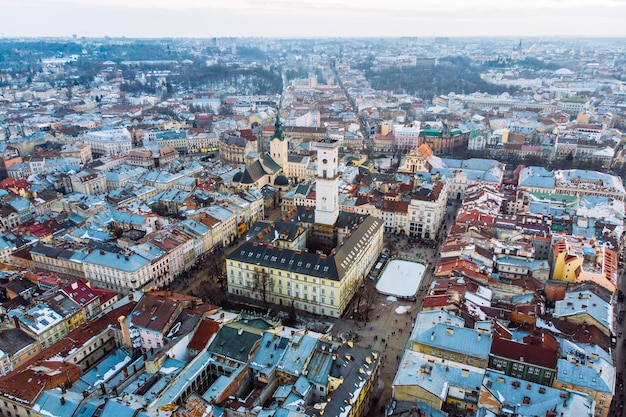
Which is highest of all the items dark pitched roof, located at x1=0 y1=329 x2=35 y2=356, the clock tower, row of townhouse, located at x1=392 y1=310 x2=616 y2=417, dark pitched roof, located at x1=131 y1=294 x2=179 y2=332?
the clock tower

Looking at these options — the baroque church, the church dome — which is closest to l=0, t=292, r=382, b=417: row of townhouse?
the baroque church

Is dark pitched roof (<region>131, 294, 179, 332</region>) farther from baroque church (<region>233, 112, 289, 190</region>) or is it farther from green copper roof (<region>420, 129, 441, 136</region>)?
green copper roof (<region>420, 129, 441, 136</region>)

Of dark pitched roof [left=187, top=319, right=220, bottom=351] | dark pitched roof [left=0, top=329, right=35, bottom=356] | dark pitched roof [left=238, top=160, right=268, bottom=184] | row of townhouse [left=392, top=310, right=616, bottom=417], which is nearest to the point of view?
row of townhouse [left=392, top=310, right=616, bottom=417]

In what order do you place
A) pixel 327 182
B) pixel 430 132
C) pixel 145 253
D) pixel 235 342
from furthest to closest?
pixel 430 132 → pixel 327 182 → pixel 145 253 → pixel 235 342

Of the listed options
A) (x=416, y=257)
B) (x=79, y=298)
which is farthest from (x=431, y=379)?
(x=79, y=298)

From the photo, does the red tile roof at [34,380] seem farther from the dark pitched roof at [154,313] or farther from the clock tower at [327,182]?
the clock tower at [327,182]

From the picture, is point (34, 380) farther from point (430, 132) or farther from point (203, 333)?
point (430, 132)

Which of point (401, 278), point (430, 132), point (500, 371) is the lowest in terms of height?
point (401, 278)

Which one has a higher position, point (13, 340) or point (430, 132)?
point (430, 132)

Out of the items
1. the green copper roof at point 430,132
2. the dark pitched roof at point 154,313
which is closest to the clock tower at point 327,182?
the dark pitched roof at point 154,313

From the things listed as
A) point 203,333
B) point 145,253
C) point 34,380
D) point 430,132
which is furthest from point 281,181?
point 34,380

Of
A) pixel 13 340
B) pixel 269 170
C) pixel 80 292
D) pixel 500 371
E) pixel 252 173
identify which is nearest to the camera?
pixel 500 371
